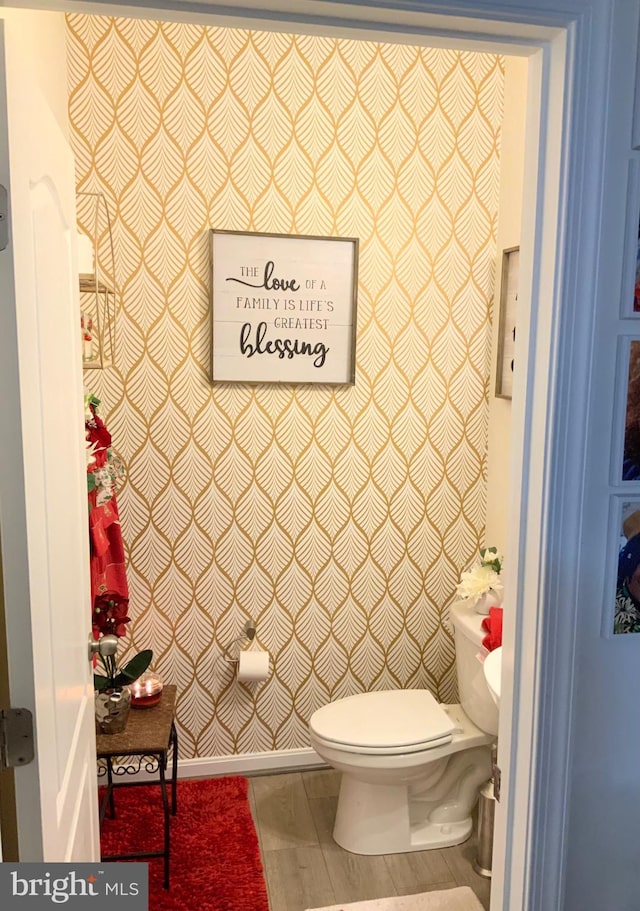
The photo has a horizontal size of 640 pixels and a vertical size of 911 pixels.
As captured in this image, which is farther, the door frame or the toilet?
the toilet

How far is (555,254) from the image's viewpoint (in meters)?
1.03

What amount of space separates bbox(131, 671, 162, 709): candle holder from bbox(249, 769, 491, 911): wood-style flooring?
561 mm

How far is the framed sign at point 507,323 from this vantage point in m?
2.53

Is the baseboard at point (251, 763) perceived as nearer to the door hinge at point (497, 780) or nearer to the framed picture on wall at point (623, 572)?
the door hinge at point (497, 780)

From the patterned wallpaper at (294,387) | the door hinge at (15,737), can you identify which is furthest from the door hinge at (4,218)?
the patterned wallpaper at (294,387)

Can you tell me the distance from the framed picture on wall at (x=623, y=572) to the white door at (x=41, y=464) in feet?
2.70

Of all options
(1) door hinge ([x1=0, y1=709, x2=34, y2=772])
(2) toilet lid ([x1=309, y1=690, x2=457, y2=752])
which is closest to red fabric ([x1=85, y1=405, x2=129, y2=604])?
(2) toilet lid ([x1=309, y1=690, x2=457, y2=752])

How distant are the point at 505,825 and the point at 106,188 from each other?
6.95 feet

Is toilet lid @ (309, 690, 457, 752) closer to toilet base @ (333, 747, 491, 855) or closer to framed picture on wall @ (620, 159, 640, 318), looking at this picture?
toilet base @ (333, 747, 491, 855)

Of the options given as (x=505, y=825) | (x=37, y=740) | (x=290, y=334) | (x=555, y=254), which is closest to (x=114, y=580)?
(x=290, y=334)

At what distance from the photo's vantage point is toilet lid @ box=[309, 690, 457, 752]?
2199mm

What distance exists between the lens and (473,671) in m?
2.36

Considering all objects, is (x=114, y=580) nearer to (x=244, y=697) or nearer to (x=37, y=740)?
(x=244, y=697)

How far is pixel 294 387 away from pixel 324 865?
1.53m
